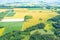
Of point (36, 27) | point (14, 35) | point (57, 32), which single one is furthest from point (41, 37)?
point (36, 27)

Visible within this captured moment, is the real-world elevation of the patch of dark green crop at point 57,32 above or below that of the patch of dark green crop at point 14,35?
below

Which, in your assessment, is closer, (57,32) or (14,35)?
(14,35)

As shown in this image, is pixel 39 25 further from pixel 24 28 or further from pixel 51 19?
pixel 51 19

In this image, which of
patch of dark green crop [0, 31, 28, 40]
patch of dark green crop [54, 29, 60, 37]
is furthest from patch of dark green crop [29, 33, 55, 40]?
patch of dark green crop [54, 29, 60, 37]

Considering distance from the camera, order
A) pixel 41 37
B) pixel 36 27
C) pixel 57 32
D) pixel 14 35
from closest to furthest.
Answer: pixel 41 37
pixel 14 35
pixel 57 32
pixel 36 27

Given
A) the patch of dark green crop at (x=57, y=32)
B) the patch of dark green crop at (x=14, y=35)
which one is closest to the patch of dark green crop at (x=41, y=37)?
the patch of dark green crop at (x=14, y=35)

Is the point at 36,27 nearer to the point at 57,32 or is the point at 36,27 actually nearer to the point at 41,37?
the point at 57,32

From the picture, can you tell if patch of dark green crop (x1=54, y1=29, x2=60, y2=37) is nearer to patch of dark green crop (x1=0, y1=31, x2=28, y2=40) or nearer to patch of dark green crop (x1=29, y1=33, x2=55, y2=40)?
patch of dark green crop (x1=29, y1=33, x2=55, y2=40)

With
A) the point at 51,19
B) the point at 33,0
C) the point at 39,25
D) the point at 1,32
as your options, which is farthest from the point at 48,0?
the point at 1,32

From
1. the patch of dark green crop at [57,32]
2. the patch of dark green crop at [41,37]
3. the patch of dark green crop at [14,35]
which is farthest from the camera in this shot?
the patch of dark green crop at [57,32]

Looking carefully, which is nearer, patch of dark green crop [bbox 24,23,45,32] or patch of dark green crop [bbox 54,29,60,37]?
patch of dark green crop [bbox 54,29,60,37]

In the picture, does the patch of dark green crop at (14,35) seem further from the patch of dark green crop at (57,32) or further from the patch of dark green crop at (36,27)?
the patch of dark green crop at (57,32)
